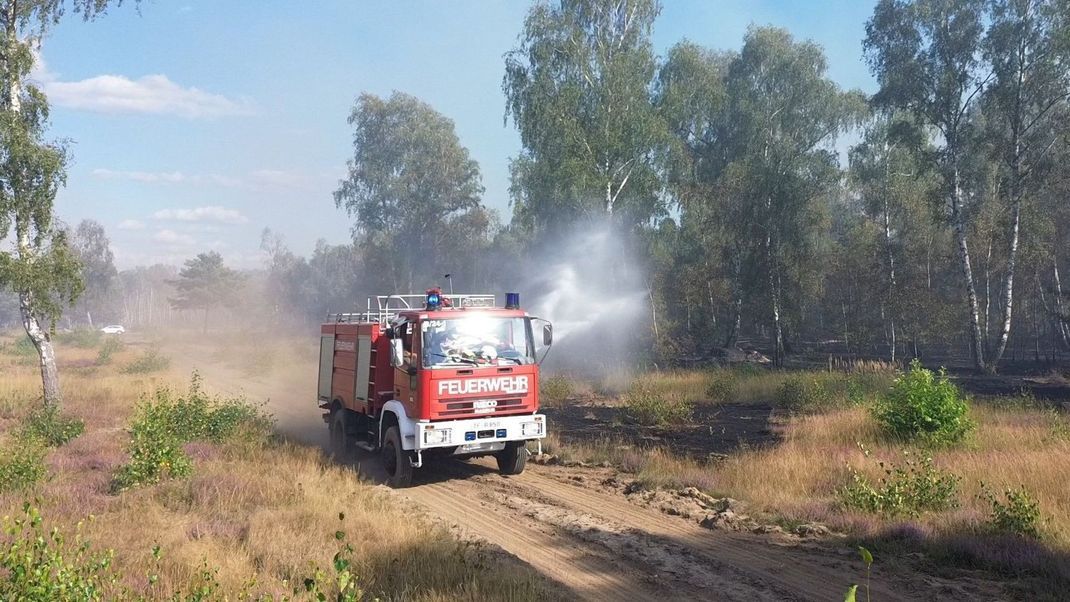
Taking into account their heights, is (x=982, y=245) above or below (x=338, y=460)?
above

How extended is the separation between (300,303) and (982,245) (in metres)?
86.1

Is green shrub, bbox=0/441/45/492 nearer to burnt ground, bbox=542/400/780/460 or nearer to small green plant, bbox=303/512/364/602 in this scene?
small green plant, bbox=303/512/364/602

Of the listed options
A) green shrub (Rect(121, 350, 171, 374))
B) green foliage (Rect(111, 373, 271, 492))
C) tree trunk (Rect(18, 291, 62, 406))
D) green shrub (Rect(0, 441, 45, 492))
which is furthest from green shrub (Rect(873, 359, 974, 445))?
green shrub (Rect(121, 350, 171, 374))

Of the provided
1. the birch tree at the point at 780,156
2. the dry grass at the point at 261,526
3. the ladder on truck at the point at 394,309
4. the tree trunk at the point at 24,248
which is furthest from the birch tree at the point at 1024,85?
the tree trunk at the point at 24,248

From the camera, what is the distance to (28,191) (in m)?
14.8

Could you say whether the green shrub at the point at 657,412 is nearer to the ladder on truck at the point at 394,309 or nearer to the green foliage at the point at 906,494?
the ladder on truck at the point at 394,309

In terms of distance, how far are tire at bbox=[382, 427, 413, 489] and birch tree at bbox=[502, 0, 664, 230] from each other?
61.8 feet

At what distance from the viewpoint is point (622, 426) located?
16.4 metres

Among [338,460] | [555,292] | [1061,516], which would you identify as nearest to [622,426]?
[338,460]

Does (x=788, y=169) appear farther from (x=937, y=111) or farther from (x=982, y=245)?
(x=982, y=245)

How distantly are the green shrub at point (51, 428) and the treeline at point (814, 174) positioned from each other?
65.2ft

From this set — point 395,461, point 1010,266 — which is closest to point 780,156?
point 1010,266

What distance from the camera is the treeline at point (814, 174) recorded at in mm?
27172

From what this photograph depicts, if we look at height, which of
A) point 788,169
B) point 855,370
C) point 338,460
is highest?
point 788,169
